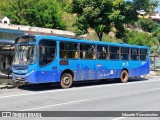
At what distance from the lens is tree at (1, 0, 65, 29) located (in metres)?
63.2

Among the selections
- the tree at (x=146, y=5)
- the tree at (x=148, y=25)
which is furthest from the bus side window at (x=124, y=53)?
the tree at (x=148, y=25)

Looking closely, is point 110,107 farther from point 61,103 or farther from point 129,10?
point 129,10

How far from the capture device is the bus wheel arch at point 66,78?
59.8ft

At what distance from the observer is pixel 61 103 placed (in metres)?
12.2

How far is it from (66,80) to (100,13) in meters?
10.0

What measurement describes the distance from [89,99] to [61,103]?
162 centimetres

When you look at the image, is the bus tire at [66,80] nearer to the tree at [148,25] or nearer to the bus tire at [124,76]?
the bus tire at [124,76]

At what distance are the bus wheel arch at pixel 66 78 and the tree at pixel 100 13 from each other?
354 inches

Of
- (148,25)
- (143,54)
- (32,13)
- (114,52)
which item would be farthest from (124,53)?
(148,25)

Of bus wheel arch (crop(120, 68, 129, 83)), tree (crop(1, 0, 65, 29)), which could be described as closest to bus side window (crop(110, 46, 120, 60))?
bus wheel arch (crop(120, 68, 129, 83))

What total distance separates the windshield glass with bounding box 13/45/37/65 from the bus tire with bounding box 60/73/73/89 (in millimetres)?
2395

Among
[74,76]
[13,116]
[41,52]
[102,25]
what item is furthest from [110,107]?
[102,25]

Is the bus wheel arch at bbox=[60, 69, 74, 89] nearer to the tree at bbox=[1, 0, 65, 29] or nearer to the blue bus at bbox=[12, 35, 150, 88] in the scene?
the blue bus at bbox=[12, 35, 150, 88]

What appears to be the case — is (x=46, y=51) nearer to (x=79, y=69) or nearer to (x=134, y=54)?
(x=79, y=69)
